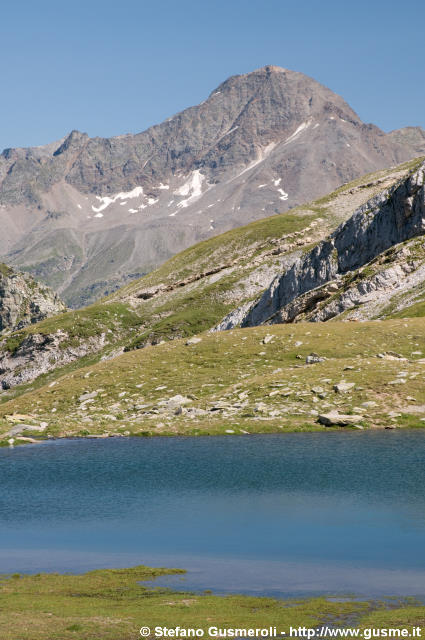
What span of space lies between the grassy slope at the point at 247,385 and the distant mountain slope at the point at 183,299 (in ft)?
196

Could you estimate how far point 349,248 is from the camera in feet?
422

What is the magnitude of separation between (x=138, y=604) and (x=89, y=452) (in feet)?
103

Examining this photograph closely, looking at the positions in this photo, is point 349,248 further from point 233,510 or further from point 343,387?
point 233,510

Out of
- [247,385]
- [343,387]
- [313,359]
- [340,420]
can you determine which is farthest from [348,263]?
[340,420]

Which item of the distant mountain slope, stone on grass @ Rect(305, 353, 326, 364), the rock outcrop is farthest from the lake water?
the distant mountain slope

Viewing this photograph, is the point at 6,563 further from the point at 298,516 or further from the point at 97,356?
the point at 97,356

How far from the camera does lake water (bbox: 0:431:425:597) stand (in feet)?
83.3

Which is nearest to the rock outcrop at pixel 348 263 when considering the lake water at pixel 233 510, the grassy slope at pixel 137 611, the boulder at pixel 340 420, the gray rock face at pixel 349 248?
the gray rock face at pixel 349 248

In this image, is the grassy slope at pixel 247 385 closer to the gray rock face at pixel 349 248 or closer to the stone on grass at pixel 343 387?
the stone on grass at pixel 343 387

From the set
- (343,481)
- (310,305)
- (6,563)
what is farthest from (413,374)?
(310,305)

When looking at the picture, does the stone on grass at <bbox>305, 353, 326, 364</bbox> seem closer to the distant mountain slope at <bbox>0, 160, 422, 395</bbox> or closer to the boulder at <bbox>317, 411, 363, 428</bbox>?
the boulder at <bbox>317, 411, 363, 428</bbox>

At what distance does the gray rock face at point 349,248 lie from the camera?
116 meters

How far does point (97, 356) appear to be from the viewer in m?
149

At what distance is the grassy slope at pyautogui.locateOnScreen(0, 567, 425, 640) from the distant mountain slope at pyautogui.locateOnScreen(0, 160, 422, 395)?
111 m
